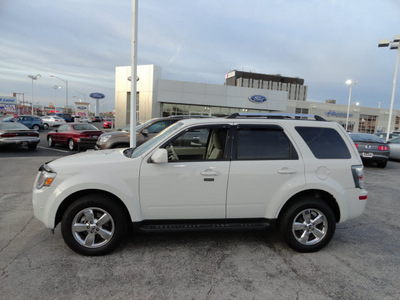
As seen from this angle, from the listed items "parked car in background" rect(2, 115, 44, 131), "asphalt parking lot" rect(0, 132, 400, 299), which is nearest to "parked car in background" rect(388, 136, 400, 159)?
"asphalt parking lot" rect(0, 132, 400, 299)

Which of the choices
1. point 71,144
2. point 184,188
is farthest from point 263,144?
point 71,144

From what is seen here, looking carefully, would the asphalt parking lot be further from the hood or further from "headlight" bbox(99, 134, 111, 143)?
"headlight" bbox(99, 134, 111, 143)

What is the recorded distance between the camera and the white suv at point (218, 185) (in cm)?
346

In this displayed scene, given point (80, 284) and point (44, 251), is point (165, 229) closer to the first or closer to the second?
point (80, 284)

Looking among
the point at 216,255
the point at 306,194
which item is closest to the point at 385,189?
the point at 306,194

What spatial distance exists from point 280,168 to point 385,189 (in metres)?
5.85

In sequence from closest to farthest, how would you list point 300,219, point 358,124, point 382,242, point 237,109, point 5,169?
point 300,219 < point 382,242 < point 5,169 < point 237,109 < point 358,124

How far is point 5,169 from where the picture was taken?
8.97 metres

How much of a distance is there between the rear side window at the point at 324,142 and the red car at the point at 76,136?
39.9ft

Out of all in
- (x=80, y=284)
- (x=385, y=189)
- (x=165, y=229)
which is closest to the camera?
(x=80, y=284)

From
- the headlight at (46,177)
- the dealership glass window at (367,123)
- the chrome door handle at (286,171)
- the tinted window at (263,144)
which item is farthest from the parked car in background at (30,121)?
the dealership glass window at (367,123)

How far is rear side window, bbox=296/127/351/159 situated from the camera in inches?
153

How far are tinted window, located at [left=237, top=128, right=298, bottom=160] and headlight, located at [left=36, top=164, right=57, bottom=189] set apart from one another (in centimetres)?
238

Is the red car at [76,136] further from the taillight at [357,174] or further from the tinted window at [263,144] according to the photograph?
the taillight at [357,174]
